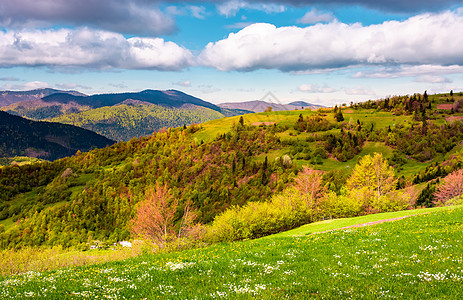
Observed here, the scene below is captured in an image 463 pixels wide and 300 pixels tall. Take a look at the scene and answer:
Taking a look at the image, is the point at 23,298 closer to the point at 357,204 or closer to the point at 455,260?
the point at 455,260

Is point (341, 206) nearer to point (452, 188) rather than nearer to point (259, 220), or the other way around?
point (259, 220)

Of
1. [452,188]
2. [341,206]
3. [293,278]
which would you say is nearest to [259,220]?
[341,206]

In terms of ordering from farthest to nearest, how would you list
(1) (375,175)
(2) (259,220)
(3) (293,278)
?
(1) (375,175) < (2) (259,220) < (3) (293,278)

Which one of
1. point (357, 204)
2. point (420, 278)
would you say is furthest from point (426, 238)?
point (357, 204)

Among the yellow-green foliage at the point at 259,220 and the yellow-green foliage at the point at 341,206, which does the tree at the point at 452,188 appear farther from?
the yellow-green foliage at the point at 259,220

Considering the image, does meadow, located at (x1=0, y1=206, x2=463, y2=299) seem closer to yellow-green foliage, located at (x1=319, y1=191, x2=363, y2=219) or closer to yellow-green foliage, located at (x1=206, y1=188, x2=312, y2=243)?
yellow-green foliage, located at (x1=206, y1=188, x2=312, y2=243)

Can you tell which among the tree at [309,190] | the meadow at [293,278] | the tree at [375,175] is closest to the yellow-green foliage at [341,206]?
the tree at [309,190]

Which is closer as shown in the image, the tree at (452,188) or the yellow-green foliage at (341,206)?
the yellow-green foliage at (341,206)

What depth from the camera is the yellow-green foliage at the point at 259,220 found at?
52.8 m

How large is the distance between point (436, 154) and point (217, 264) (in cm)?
22184

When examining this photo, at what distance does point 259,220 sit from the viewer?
5716cm

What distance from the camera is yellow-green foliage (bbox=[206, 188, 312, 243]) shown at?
52.8 m

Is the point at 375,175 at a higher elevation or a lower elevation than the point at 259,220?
higher

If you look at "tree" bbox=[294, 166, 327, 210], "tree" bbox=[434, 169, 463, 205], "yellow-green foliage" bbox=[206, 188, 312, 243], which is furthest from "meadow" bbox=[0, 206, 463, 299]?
"tree" bbox=[434, 169, 463, 205]
